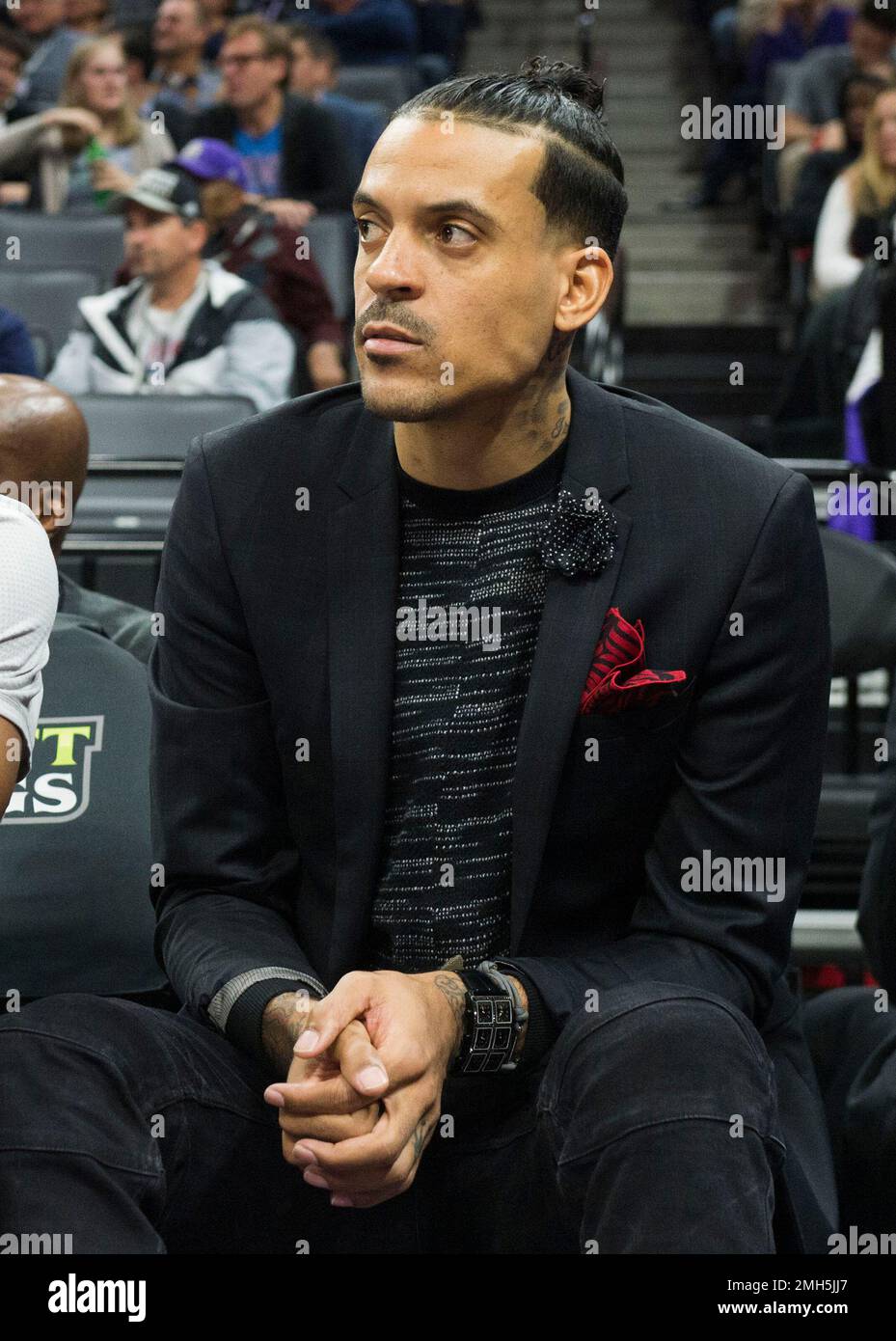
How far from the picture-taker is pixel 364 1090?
1.37 m

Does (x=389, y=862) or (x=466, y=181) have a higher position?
(x=466, y=181)

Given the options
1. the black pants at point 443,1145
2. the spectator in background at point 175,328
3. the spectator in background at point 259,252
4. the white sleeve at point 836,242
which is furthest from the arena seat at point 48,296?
the black pants at point 443,1145

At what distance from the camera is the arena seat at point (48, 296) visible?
17.1 ft

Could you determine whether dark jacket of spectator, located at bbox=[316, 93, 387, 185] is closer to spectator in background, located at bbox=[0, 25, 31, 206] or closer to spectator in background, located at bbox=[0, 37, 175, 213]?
spectator in background, located at bbox=[0, 37, 175, 213]

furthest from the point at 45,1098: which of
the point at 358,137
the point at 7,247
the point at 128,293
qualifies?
the point at 358,137

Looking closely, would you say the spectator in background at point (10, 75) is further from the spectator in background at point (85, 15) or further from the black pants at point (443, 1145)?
the black pants at point (443, 1145)

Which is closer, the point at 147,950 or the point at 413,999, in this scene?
the point at 413,999

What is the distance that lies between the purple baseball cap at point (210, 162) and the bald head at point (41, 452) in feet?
10.2

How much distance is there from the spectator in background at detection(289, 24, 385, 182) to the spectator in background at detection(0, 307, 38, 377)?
7.58 ft

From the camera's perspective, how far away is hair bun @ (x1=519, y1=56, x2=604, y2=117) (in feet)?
5.82

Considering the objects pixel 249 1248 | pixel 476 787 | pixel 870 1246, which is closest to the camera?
pixel 249 1248
